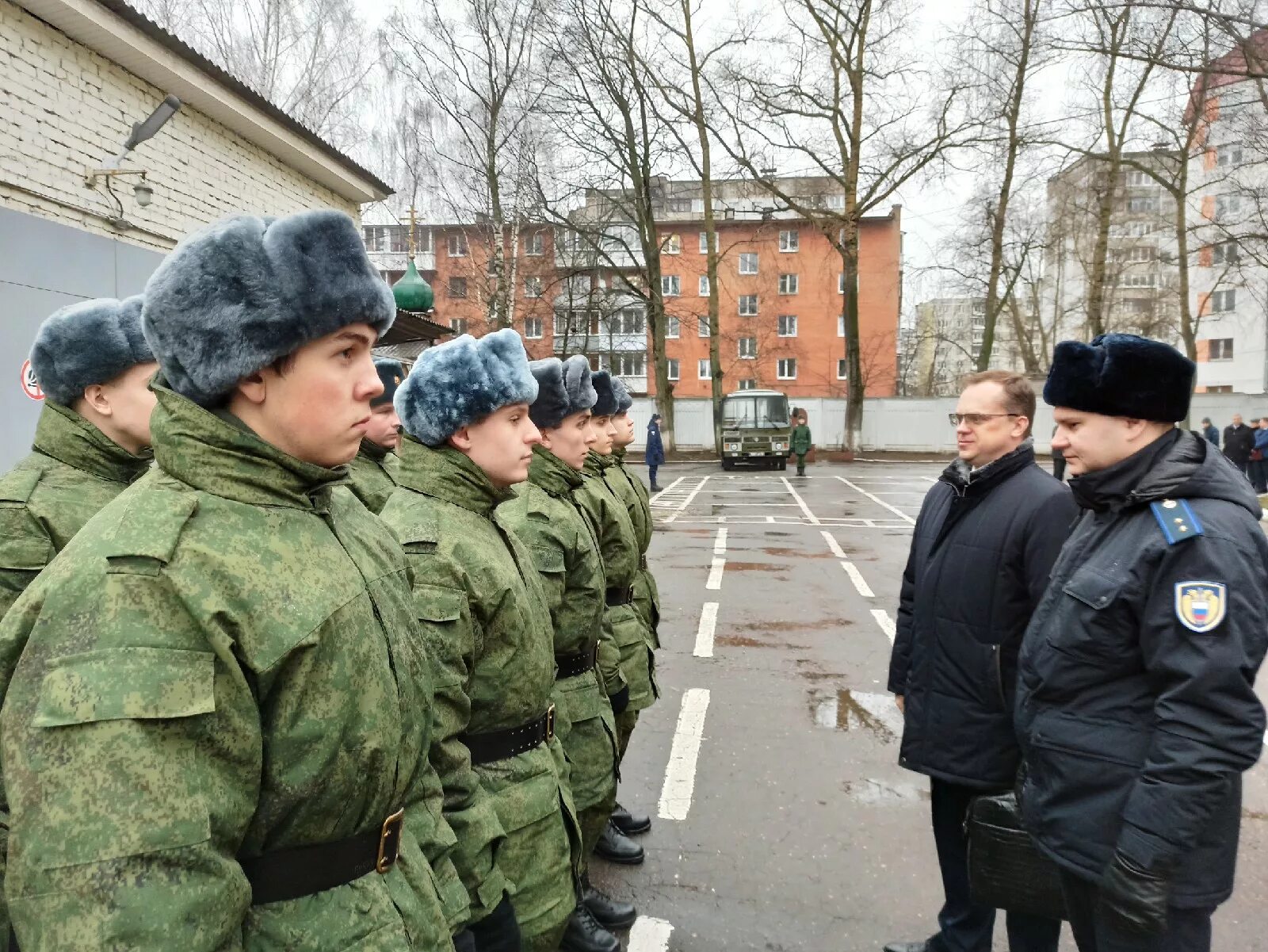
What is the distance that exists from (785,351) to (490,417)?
2000 inches

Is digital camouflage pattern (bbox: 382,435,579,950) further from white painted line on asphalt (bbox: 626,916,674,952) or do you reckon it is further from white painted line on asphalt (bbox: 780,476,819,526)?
white painted line on asphalt (bbox: 780,476,819,526)

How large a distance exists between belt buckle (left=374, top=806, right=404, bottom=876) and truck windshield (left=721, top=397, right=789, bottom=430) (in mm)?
27739

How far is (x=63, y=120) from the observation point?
674 centimetres

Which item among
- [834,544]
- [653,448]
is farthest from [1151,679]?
[653,448]

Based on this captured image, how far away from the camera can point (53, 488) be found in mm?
2555

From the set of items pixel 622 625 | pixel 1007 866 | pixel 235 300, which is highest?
pixel 235 300

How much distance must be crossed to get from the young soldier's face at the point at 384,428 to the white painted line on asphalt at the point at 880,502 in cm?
1048

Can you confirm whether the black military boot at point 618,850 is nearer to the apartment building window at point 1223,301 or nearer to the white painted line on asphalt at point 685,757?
the white painted line on asphalt at point 685,757

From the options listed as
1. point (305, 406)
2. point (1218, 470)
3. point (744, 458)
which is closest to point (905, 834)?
point (1218, 470)

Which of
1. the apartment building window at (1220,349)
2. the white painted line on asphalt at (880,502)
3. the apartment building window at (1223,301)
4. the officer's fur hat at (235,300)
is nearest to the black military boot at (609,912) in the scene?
the officer's fur hat at (235,300)

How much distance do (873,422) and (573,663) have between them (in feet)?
117

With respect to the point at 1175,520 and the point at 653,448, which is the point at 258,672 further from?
the point at 653,448

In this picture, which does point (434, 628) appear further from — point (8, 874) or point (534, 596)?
point (8, 874)

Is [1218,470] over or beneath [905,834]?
over
